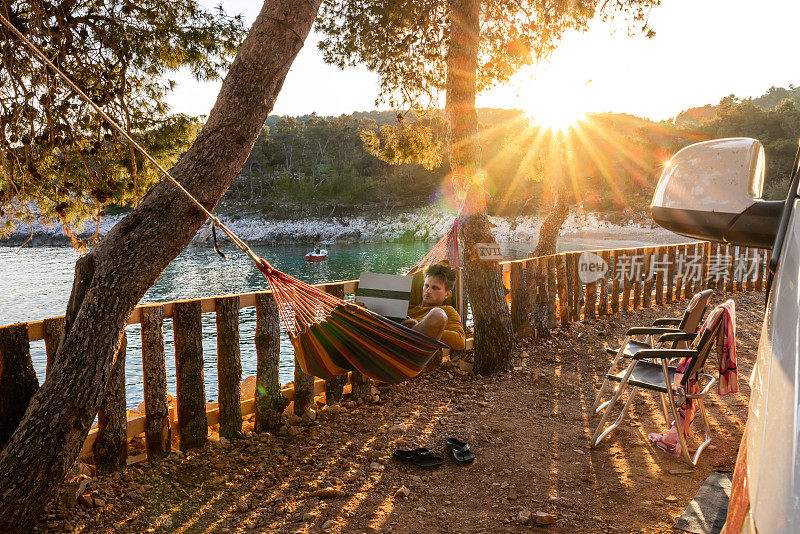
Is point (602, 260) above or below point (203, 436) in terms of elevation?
above

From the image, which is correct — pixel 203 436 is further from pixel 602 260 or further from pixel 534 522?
pixel 602 260

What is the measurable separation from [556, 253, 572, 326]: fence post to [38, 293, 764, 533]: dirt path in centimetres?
222

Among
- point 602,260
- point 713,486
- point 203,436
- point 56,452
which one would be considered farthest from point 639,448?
point 602,260

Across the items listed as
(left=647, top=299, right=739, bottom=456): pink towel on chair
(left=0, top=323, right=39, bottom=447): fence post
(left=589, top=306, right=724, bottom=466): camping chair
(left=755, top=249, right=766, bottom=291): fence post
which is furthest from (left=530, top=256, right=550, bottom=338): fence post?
(left=755, top=249, right=766, bottom=291): fence post

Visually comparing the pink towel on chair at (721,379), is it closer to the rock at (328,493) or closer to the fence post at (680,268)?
the rock at (328,493)

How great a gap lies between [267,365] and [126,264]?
1324 mm

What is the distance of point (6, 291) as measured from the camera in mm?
22844

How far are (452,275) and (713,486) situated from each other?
7.10 feet

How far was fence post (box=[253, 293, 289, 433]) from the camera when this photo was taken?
136 inches

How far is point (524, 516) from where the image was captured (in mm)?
2523

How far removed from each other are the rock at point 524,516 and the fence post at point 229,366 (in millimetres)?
1795

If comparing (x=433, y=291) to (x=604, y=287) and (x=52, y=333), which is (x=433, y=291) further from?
(x=604, y=287)

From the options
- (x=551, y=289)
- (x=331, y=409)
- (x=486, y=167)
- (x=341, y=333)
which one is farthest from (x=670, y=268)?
(x=486, y=167)

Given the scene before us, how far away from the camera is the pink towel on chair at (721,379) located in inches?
116
